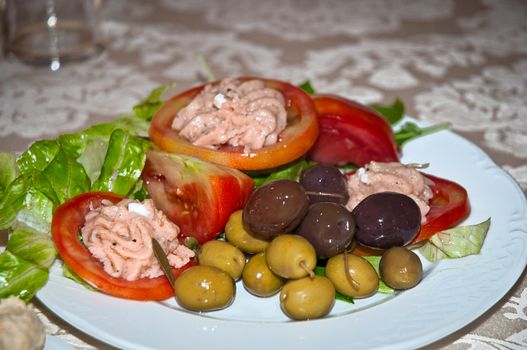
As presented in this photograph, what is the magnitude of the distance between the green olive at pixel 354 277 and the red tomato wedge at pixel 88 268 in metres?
0.49

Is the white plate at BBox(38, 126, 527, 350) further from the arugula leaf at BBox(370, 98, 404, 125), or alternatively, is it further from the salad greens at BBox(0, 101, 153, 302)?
the arugula leaf at BBox(370, 98, 404, 125)

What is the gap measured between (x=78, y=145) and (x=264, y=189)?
33.1 inches

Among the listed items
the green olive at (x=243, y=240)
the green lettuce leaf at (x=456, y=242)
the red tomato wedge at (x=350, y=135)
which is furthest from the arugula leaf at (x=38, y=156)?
the green lettuce leaf at (x=456, y=242)

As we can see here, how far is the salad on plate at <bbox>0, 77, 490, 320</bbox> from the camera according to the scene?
216cm

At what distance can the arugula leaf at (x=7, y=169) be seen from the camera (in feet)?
8.09

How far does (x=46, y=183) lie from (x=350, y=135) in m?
1.20

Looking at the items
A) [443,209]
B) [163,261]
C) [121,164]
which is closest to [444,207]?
[443,209]

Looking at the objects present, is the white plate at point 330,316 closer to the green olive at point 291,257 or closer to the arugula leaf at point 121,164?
the green olive at point 291,257

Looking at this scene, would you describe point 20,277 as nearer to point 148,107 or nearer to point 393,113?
point 148,107

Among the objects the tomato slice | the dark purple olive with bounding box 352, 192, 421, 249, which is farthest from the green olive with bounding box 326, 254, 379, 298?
the tomato slice

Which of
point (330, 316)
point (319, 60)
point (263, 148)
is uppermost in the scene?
point (263, 148)

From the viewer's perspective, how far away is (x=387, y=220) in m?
2.27

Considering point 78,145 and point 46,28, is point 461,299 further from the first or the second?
point 46,28

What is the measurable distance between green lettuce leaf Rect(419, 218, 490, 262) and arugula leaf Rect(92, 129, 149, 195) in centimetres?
107
